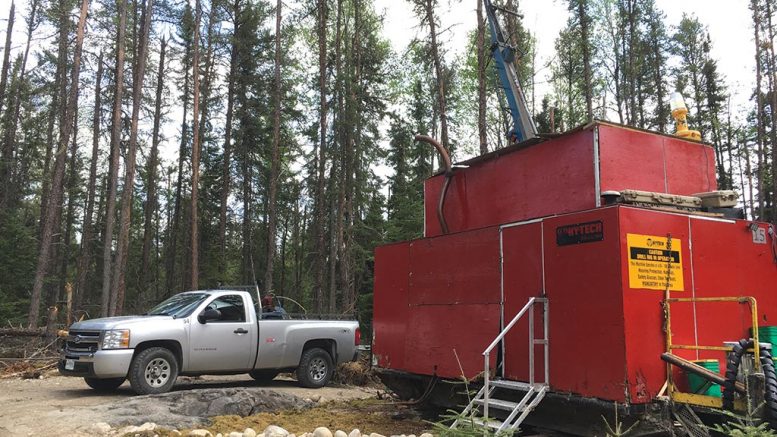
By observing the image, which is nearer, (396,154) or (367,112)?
(367,112)

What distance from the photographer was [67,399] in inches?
388

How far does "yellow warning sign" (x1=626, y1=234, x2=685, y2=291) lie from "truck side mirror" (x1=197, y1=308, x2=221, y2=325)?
26.5 ft

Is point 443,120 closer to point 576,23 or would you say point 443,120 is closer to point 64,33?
point 576,23

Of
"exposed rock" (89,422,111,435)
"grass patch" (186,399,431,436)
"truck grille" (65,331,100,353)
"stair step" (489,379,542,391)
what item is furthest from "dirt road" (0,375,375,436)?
"stair step" (489,379,542,391)

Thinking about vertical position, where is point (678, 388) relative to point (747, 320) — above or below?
below

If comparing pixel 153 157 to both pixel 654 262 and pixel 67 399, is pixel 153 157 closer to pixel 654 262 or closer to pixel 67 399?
pixel 67 399

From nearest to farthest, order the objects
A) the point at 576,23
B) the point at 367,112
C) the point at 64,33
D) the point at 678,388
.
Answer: the point at 678,388 < the point at 64,33 < the point at 576,23 < the point at 367,112

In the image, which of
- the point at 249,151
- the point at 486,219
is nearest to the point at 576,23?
the point at 249,151

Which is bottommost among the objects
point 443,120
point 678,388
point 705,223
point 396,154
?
point 678,388

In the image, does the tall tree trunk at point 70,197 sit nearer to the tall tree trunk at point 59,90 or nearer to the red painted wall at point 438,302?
the tall tree trunk at point 59,90

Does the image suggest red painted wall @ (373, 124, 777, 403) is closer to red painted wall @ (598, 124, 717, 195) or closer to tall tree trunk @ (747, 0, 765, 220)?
red painted wall @ (598, 124, 717, 195)

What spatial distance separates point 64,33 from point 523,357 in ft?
87.2

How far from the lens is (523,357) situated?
279 inches

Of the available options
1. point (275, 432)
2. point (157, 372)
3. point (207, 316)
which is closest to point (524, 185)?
point (275, 432)
